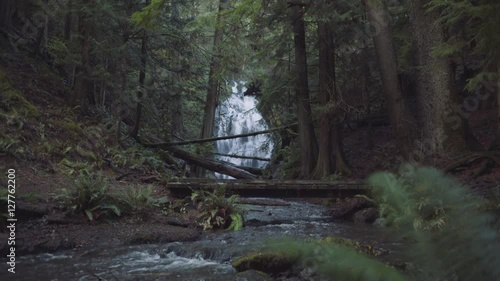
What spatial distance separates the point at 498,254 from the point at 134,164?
40.8 ft

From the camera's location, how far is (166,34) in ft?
49.2

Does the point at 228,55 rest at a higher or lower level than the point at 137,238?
higher

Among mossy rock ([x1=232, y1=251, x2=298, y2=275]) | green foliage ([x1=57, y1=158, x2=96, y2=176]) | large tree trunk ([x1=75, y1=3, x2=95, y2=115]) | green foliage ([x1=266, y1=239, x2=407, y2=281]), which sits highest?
large tree trunk ([x1=75, y1=3, x2=95, y2=115])

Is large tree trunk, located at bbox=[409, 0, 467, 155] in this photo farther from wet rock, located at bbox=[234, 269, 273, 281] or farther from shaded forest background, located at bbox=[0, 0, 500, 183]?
wet rock, located at bbox=[234, 269, 273, 281]

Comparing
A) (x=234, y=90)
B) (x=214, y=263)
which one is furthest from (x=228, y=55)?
(x=234, y=90)

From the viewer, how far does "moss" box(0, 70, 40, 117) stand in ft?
35.8

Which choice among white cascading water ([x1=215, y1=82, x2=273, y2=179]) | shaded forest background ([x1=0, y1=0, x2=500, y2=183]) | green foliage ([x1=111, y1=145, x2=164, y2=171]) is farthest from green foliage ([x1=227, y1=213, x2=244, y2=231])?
white cascading water ([x1=215, y1=82, x2=273, y2=179])

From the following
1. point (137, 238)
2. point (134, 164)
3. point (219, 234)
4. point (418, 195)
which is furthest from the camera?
point (134, 164)

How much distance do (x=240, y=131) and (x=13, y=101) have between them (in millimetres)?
18553

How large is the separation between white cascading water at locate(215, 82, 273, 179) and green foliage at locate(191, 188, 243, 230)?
49.7 ft

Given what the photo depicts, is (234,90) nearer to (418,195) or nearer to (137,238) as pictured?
(137,238)

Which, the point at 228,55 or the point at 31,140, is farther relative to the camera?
the point at 228,55

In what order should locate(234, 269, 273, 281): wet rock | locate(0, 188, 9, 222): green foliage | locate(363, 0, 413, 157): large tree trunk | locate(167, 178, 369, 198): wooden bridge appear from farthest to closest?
locate(363, 0, 413, 157): large tree trunk < locate(167, 178, 369, 198): wooden bridge < locate(0, 188, 9, 222): green foliage < locate(234, 269, 273, 281): wet rock

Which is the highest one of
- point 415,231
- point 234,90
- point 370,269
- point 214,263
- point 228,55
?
point 234,90
